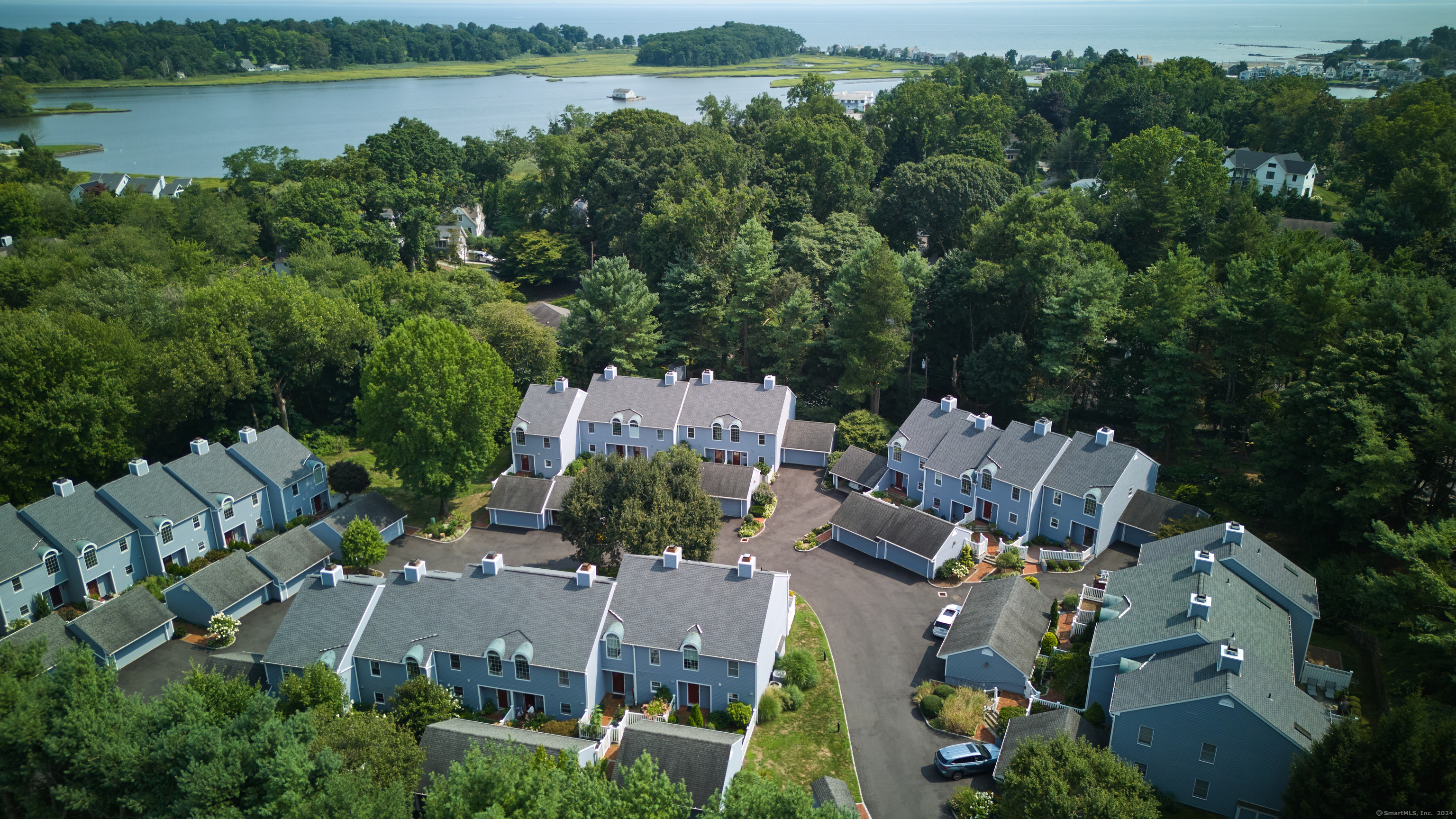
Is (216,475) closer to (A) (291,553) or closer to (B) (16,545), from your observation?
(A) (291,553)

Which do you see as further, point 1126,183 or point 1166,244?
point 1126,183

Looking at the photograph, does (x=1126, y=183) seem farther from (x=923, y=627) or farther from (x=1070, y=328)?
(x=923, y=627)

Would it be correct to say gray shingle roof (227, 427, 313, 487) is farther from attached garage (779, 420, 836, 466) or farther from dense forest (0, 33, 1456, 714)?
attached garage (779, 420, 836, 466)

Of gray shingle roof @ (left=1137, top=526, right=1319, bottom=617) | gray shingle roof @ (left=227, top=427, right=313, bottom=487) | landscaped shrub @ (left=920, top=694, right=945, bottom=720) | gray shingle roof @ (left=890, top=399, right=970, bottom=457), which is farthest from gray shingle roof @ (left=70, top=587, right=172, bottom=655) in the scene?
gray shingle roof @ (left=1137, top=526, right=1319, bottom=617)


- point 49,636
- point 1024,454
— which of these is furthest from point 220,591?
point 1024,454

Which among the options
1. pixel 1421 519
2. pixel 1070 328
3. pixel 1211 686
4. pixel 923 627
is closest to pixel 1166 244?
pixel 1070 328
